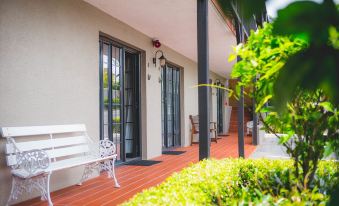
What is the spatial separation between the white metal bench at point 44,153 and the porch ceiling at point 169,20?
74.1 inches

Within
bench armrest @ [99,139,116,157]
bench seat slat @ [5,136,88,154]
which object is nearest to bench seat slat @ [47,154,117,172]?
bench armrest @ [99,139,116,157]

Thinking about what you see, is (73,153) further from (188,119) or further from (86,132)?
(188,119)

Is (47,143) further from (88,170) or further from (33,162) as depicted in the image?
(33,162)

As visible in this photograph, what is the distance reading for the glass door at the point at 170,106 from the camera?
788 cm

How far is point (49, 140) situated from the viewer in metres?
3.82

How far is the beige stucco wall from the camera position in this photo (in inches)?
132

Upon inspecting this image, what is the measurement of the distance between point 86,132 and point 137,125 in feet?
6.34

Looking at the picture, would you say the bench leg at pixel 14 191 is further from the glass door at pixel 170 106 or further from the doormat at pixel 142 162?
the glass door at pixel 170 106

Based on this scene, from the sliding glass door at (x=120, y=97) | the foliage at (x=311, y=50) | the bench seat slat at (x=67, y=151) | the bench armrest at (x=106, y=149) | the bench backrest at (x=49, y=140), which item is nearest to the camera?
the foliage at (x=311, y=50)

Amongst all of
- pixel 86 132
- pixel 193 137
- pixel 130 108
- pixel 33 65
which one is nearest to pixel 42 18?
pixel 33 65

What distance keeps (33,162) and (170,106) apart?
5446mm

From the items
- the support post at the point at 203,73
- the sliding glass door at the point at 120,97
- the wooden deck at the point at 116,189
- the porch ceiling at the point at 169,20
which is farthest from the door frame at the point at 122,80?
the support post at the point at 203,73

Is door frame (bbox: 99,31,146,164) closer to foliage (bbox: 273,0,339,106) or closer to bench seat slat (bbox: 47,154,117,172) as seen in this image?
bench seat slat (bbox: 47,154,117,172)

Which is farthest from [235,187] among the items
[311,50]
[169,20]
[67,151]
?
[169,20]
